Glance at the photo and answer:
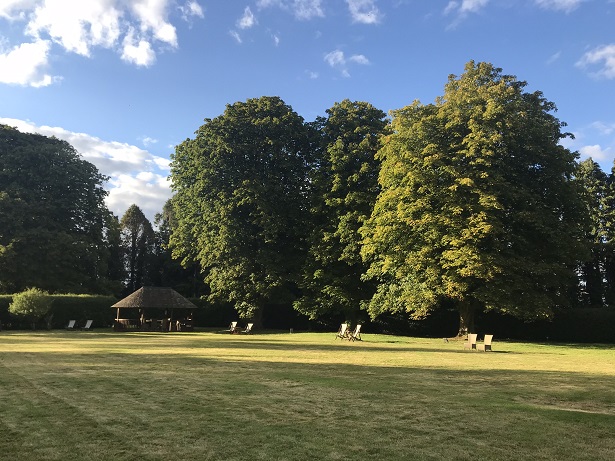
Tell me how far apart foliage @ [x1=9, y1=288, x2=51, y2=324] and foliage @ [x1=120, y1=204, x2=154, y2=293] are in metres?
29.3

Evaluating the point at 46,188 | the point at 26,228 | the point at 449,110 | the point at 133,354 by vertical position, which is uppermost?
the point at 449,110

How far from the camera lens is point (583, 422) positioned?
23.2ft

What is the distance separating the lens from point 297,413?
737cm

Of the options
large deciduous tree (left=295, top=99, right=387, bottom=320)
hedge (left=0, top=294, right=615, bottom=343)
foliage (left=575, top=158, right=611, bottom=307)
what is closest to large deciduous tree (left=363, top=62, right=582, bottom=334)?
hedge (left=0, top=294, right=615, bottom=343)

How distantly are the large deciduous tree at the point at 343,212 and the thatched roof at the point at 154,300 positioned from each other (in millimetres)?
9480

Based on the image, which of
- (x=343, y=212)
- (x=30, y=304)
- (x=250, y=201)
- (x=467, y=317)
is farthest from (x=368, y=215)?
(x=30, y=304)

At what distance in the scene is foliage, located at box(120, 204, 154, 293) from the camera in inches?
2569

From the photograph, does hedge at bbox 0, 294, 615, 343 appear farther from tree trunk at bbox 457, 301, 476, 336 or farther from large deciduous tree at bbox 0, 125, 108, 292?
A: large deciduous tree at bbox 0, 125, 108, 292

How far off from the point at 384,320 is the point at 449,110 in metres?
17.5

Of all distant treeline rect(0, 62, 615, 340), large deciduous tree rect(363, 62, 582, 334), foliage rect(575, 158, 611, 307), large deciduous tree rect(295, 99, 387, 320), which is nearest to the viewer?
large deciduous tree rect(363, 62, 582, 334)

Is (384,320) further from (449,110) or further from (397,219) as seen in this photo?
(449,110)

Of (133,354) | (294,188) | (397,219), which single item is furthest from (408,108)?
(133,354)

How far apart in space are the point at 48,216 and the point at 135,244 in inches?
826

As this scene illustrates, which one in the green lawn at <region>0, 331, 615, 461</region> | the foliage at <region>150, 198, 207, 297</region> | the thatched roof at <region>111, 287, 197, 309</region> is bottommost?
the green lawn at <region>0, 331, 615, 461</region>
